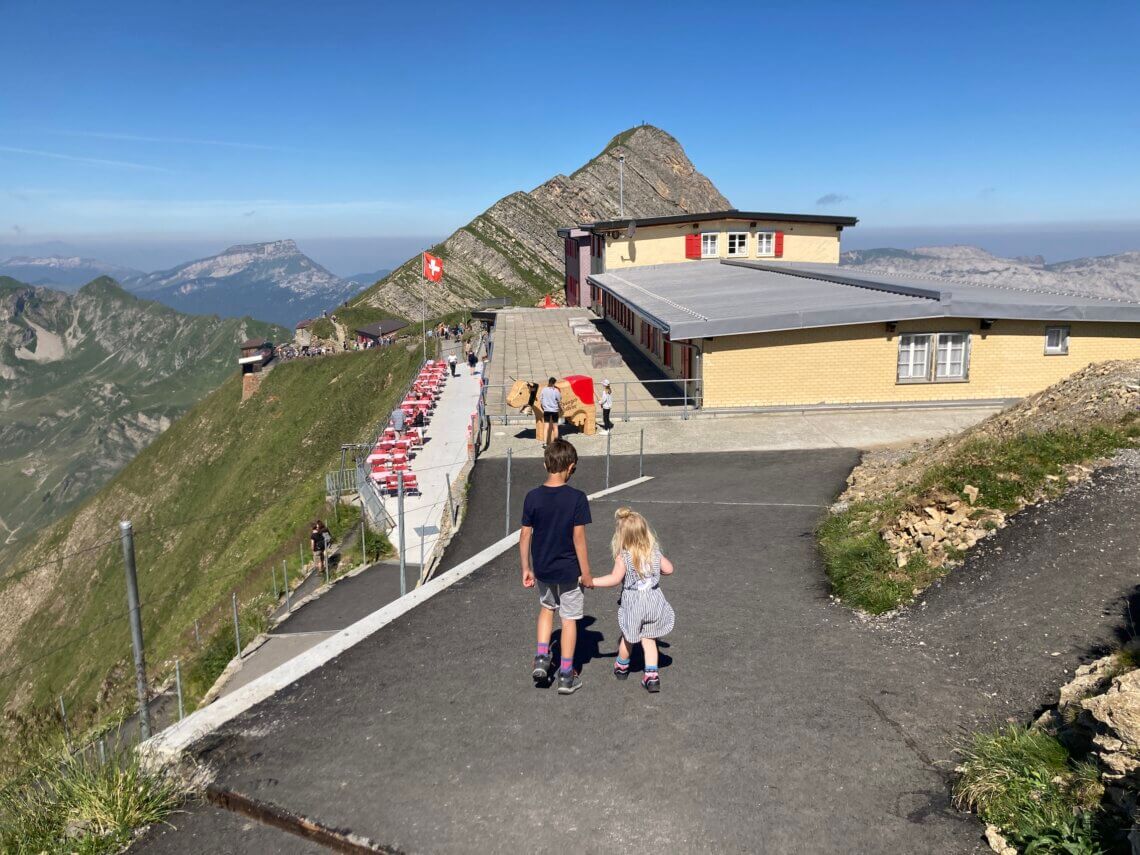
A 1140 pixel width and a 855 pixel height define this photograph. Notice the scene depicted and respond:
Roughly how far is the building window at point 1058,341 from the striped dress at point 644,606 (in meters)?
22.9

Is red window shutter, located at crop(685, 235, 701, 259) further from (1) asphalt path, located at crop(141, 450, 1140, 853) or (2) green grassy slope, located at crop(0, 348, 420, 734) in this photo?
(1) asphalt path, located at crop(141, 450, 1140, 853)

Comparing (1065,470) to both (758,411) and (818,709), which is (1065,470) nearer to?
(818,709)

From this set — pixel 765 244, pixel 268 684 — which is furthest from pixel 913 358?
pixel 765 244

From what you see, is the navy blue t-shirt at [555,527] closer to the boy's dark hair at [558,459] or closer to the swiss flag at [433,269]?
the boy's dark hair at [558,459]

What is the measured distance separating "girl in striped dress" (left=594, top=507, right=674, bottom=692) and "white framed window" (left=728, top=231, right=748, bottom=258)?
41.7m

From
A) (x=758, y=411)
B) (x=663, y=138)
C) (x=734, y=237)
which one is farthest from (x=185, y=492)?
(x=663, y=138)

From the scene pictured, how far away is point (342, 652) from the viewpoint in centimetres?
681

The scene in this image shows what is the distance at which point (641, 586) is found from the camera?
6.02m

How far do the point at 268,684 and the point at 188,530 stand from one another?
4941 centimetres

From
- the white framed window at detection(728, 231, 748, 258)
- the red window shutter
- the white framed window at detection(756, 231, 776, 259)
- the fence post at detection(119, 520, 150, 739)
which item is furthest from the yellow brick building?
the red window shutter

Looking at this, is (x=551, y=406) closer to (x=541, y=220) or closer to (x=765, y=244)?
(x=765, y=244)

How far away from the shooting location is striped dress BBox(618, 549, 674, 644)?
237 inches

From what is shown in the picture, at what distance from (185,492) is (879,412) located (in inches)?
2254

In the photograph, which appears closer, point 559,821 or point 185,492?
point 559,821
